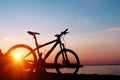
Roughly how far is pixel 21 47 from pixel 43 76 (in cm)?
A: 316

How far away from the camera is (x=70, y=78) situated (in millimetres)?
9758

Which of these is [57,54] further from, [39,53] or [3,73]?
[3,73]

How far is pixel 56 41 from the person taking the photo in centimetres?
1320

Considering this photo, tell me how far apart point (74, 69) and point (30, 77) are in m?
3.49

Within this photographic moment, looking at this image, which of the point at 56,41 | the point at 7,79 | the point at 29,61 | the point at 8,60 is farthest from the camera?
the point at 56,41

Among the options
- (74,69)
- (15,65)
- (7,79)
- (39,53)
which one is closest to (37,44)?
(39,53)

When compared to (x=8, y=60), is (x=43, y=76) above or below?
below

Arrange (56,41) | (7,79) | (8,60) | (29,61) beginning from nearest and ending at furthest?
(7,79) → (8,60) → (29,61) → (56,41)

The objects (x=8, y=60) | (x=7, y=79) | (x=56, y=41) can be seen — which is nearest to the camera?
(x=7, y=79)

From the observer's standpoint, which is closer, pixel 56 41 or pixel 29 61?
pixel 29 61

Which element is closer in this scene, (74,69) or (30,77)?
(30,77)

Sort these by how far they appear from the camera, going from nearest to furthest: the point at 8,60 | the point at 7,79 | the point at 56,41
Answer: the point at 7,79, the point at 8,60, the point at 56,41

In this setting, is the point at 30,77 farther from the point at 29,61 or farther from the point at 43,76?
the point at 29,61

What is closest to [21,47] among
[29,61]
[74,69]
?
[29,61]
